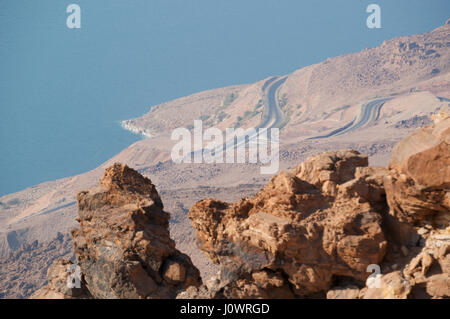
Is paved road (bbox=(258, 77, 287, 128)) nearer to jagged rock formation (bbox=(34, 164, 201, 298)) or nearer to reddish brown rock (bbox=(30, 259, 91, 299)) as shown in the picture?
jagged rock formation (bbox=(34, 164, 201, 298))

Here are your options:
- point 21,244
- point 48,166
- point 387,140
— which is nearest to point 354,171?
point 21,244

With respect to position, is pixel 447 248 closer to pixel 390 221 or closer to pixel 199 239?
pixel 390 221

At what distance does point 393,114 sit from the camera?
325 feet

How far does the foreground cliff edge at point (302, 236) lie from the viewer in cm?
1136

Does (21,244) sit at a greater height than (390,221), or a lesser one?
lesser

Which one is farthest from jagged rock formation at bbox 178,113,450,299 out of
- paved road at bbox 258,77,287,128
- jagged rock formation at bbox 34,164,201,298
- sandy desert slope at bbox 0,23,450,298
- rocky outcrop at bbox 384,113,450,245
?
paved road at bbox 258,77,287,128

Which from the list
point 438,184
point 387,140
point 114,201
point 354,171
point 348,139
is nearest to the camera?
point 438,184

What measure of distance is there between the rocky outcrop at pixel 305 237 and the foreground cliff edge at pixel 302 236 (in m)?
0.03

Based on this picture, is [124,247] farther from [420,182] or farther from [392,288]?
[420,182]

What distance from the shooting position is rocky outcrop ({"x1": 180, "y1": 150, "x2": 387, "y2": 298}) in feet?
40.1

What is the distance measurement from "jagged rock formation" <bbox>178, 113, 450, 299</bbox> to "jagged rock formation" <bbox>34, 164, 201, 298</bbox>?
148 cm

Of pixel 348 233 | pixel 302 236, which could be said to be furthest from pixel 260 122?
pixel 348 233

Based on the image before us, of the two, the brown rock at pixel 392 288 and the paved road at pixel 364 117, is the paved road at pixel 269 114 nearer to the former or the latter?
the paved road at pixel 364 117

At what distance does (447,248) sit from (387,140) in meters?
76.0
